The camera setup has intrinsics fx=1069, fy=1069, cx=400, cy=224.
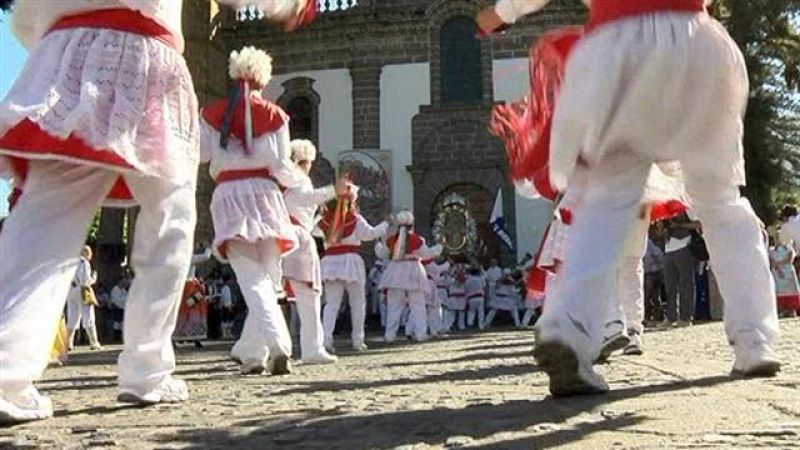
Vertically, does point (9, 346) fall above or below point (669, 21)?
below

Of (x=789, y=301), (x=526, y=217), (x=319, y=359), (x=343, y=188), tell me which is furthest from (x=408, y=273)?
(x=526, y=217)

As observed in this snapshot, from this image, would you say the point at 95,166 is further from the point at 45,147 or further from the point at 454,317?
the point at 454,317

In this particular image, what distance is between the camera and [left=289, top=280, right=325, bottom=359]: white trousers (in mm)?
8273

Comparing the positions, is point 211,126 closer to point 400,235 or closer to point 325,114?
point 400,235

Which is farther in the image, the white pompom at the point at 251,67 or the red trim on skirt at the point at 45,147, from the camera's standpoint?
the white pompom at the point at 251,67

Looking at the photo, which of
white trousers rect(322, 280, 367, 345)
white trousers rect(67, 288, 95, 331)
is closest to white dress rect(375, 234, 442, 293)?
white trousers rect(322, 280, 367, 345)

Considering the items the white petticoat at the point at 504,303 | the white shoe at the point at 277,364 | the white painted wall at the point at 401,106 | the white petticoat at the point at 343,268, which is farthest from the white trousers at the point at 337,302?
the white painted wall at the point at 401,106

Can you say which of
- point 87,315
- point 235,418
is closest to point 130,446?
point 235,418

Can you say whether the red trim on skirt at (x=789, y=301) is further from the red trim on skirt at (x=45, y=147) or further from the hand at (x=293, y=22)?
the red trim on skirt at (x=45, y=147)

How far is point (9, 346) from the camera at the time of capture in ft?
10.6

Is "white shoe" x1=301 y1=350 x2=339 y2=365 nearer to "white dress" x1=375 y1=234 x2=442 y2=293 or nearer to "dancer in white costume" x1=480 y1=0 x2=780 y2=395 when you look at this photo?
"dancer in white costume" x1=480 y1=0 x2=780 y2=395

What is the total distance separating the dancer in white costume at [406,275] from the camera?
46.8 feet

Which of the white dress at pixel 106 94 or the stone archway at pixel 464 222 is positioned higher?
the stone archway at pixel 464 222

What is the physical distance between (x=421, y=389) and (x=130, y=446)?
6.33 ft
